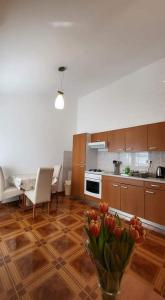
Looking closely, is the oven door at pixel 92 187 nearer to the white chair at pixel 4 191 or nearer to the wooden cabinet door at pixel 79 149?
the wooden cabinet door at pixel 79 149

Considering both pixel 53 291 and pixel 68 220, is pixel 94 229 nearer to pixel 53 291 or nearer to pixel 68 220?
pixel 53 291

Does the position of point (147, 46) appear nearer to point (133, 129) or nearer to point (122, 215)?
point (133, 129)

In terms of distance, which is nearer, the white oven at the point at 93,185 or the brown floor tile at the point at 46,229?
the brown floor tile at the point at 46,229

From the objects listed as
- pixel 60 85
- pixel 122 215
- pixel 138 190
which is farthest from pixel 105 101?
pixel 122 215

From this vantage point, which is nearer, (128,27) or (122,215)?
(128,27)

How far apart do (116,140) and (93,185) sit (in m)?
1.21

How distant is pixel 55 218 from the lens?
9.58 feet

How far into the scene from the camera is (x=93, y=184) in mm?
3688

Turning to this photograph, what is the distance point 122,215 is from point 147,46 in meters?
3.14

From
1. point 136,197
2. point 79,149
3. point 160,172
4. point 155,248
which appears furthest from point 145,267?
point 79,149

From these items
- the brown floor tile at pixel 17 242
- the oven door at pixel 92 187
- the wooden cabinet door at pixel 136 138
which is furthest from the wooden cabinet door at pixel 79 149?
the brown floor tile at pixel 17 242

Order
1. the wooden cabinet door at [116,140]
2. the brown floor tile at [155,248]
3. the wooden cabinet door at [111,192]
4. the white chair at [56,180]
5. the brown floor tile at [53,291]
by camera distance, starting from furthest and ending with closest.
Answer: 1. the white chair at [56,180]
2. the wooden cabinet door at [116,140]
3. the wooden cabinet door at [111,192]
4. the brown floor tile at [155,248]
5. the brown floor tile at [53,291]

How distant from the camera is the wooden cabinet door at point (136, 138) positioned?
294 centimetres

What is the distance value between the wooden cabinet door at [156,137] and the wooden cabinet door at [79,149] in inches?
68.2
